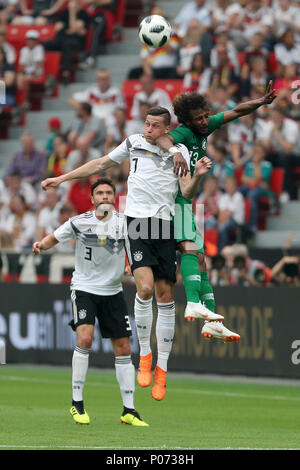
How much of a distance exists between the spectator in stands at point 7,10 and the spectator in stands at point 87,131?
18.6ft

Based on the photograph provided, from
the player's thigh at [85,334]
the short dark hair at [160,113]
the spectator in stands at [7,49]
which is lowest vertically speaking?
the player's thigh at [85,334]

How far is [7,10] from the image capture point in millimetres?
29609

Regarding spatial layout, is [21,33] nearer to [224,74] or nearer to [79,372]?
[224,74]

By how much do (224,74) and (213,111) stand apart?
150 cm

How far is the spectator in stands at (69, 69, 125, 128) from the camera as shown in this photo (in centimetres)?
2473

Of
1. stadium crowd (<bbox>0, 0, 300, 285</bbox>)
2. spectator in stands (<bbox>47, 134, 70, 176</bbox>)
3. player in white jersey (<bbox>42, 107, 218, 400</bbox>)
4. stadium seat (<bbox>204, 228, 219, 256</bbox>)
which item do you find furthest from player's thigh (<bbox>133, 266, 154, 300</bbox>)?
spectator in stands (<bbox>47, 134, 70, 176</bbox>)

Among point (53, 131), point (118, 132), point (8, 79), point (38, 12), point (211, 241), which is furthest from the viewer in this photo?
point (38, 12)

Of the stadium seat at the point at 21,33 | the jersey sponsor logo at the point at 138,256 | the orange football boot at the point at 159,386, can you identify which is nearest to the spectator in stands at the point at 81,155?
the stadium seat at the point at 21,33

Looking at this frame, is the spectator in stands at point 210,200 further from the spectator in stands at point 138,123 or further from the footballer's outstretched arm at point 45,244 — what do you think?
the footballer's outstretched arm at point 45,244

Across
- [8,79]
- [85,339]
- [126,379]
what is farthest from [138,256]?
[8,79]

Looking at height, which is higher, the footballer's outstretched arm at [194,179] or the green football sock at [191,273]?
the footballer's outstretched arm at [194,179]

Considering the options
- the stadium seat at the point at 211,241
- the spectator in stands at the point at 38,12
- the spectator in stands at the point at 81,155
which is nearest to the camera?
the stadium seat at the point at 211,241

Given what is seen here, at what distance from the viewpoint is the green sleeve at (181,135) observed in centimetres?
1201
